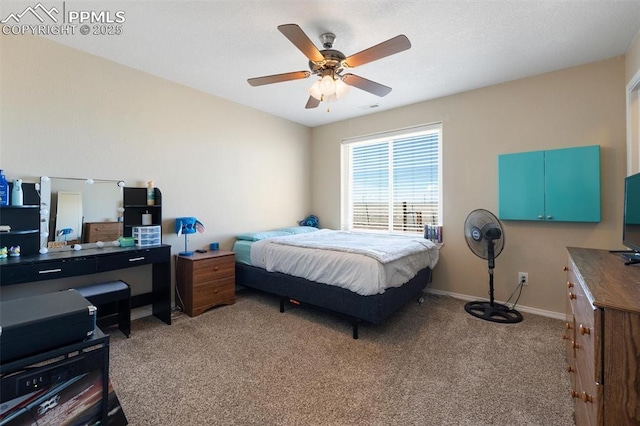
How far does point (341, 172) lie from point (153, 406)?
384 centimetres

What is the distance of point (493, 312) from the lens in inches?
114

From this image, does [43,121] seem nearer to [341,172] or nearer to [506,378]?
[341,172]

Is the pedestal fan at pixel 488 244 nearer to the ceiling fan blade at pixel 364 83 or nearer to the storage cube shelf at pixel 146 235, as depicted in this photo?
the ceiling fan blade at pixel 364 83

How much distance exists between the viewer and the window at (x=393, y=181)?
379 centimetres

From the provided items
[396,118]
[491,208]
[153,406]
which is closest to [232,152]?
[396,118]

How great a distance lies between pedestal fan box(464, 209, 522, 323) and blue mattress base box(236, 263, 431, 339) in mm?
636

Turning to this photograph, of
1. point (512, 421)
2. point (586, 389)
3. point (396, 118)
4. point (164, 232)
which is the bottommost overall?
point (512, 421)

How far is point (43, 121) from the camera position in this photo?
235 cm

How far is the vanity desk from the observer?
197cm

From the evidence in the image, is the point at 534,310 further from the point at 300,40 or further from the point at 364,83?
the point at 300,40

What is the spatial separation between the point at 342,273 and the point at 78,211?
8.49ft

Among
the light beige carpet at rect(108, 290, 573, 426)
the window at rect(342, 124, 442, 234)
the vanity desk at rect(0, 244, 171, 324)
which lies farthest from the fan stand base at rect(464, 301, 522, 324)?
the vanity desk at rect(0, 244, 171, 324)

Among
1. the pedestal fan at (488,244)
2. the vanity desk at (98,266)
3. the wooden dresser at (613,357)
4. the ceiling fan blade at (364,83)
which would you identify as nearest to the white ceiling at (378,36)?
the ceiling fan blade at (364,83)

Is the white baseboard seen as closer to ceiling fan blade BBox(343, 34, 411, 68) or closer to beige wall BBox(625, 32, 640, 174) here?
beige wall BBox(625, 32, 640, 174)
